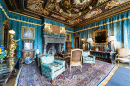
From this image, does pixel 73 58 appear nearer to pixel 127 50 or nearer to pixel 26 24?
pixel 127 50

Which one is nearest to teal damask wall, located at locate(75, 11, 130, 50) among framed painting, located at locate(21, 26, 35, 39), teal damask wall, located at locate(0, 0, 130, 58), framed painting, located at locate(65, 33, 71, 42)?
teal damask wall, located at locate(0, 0, 130, 58)

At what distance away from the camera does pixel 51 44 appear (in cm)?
658

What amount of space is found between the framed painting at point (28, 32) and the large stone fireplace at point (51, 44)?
113cm

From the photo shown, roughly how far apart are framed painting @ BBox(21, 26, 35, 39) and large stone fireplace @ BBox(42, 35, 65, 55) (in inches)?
44.4

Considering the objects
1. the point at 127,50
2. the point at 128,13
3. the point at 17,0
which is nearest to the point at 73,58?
the point at 127,50

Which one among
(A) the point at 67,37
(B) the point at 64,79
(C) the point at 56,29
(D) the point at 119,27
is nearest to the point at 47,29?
(C) the point at 56,29

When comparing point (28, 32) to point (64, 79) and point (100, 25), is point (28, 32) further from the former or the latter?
point (100, 25)

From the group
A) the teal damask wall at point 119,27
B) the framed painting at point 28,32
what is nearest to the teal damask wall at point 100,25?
the teal damask wall at point 119,27

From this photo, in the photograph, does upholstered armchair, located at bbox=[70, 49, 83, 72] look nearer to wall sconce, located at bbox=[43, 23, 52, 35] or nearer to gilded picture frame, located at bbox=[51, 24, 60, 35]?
wall sconce, located at bbox=[43, 23, 52, 35]

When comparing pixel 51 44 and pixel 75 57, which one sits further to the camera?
pixel 51 44

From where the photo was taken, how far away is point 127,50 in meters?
3.82

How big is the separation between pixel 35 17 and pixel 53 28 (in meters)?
2.12

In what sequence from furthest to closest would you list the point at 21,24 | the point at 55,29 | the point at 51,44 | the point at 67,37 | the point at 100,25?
the point at 67,37 → the point at 51,44 → the point at 55,29 → the point at 100,25 → the point at 21,24

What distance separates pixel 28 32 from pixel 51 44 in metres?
2.64
